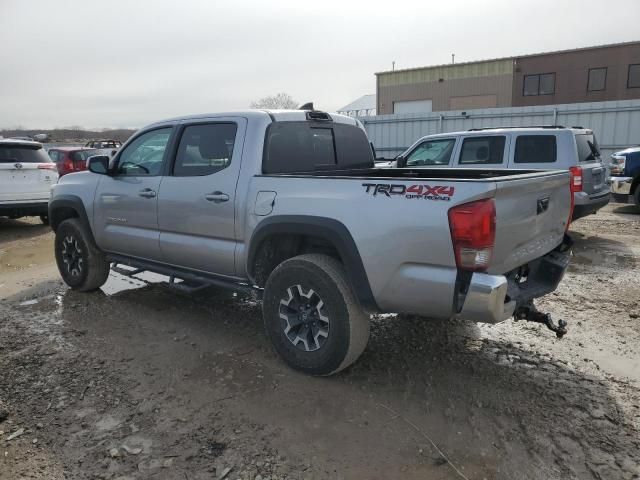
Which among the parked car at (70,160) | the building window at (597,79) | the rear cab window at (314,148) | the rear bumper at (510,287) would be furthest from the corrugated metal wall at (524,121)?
the building window at (597,79)

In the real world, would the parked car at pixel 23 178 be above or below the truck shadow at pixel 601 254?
above

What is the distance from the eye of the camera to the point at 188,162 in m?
4.45

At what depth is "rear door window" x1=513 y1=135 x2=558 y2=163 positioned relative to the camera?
7.68m

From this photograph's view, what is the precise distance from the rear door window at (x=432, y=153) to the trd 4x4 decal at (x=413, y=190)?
19.5ft

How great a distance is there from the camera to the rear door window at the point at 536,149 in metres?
7.68

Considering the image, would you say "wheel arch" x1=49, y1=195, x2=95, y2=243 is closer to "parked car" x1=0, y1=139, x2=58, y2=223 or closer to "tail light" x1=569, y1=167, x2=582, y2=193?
"parked car" x1=0, y1=139, x2=58, y2=223

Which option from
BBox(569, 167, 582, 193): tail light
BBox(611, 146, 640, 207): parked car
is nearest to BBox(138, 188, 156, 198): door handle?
BBox(569, 167, 582, 193): tail light

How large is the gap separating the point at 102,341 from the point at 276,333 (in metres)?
1.73

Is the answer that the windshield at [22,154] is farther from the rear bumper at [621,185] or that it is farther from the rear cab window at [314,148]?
the rear bumper at [621,185]

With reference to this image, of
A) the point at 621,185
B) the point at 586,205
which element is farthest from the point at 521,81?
the point at 586,205

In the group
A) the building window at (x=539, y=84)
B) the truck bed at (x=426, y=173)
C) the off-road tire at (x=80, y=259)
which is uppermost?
the building window at (x=539, y=84)

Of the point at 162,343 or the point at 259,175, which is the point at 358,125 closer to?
the point at 259,175

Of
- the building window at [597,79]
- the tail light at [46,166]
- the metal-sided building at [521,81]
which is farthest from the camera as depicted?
the building window at [597,79]

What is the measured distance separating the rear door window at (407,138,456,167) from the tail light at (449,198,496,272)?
242 inches
